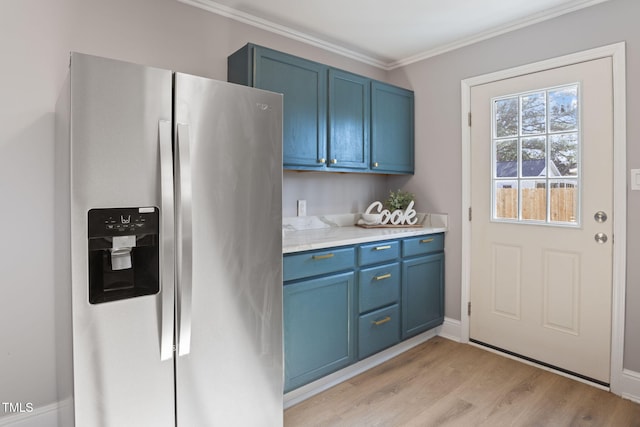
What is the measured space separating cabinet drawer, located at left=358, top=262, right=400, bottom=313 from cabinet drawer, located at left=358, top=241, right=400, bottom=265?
5 centimetres

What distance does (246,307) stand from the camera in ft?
5.39

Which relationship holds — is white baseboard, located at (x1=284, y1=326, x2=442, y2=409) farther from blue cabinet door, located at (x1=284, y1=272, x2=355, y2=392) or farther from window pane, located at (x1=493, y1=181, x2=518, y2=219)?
window pane, located at (x1=493, y1=181, x2=518, y2=219)

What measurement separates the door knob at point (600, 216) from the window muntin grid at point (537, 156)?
0.33ft

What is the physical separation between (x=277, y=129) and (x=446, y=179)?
5.95 ft

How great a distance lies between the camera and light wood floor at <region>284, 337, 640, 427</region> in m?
1.96

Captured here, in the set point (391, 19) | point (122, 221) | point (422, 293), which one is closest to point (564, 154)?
point (422, 293)

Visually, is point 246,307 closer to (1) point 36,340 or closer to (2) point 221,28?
(1) point 36,340

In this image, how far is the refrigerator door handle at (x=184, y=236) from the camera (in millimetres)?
1417

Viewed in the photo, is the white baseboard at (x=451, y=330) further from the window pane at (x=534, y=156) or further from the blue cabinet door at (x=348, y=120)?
the blue cabinet door at (x=348, y=120)

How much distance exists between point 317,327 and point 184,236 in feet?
3.45

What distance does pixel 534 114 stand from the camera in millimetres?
2516

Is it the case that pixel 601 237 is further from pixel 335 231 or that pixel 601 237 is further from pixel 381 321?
pixel 335 231

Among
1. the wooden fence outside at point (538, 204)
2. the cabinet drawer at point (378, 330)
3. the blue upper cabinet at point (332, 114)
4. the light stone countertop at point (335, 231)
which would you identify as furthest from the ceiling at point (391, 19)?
the cabinet drawer at point (378, 330)

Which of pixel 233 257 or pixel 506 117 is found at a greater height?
pixel 506 117
